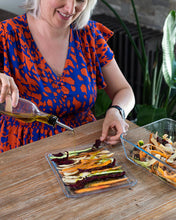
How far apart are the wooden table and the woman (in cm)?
44

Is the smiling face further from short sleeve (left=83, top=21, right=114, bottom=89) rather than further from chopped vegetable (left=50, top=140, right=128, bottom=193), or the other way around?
chopped vegetable (left=50, top=140, right=128, bottom=193)

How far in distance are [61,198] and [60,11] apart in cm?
90

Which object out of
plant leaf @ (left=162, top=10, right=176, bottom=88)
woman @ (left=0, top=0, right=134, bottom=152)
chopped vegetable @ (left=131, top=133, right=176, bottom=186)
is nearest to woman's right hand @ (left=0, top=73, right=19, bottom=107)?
woman @ (left=0, top=0, right=134, bottom=152)

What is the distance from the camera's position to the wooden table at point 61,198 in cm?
97

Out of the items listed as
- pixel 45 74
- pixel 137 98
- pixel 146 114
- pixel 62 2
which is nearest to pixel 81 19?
pixel 62 2

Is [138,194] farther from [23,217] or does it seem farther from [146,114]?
[146,114]

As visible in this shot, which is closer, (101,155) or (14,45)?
(101,155)

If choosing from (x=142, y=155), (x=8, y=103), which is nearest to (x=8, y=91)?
(x=8, y=103)

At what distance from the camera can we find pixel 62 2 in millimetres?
1550

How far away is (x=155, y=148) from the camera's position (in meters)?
1.20

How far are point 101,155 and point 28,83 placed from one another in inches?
23.5

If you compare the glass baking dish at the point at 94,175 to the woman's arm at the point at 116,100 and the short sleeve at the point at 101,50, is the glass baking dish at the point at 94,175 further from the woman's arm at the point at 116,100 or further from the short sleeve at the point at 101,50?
the short sleeve at the point at 101,50

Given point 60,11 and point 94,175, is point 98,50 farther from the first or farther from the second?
point 94,175

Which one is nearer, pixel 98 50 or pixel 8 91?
pixel 8 91
